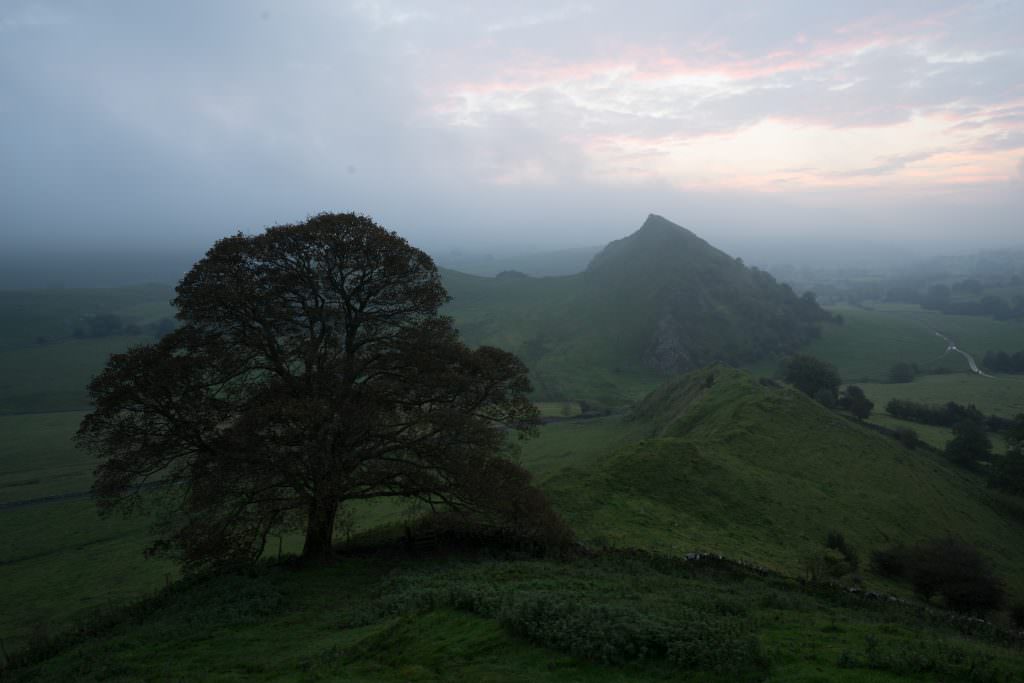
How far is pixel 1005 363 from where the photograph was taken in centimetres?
11750

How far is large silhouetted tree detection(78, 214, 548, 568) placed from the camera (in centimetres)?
1750

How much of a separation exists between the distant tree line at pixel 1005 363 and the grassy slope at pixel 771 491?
86591 mm

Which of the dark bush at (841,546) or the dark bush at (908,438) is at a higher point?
the dark bush at (841,546)

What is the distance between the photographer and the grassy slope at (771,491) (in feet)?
87.8

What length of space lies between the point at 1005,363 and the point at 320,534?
147720mm

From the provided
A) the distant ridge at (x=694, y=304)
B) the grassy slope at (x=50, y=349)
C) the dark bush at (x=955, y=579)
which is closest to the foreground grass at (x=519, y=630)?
the dark bush at (x=955, y=579)

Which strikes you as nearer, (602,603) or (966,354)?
(602,603)

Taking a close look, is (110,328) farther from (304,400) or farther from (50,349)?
(304,400)

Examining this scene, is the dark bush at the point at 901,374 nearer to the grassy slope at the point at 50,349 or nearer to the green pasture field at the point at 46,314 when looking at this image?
the grassy slope at the point at 50,349

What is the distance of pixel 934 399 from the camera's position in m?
85.7

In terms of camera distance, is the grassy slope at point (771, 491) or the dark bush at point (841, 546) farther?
the dark bush at point (841, 546)

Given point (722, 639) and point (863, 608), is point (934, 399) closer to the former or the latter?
point (863, 608)

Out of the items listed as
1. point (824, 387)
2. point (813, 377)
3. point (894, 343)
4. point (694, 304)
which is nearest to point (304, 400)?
point (813, 377)

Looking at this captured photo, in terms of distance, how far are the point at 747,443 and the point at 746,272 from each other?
12115 centimetres
